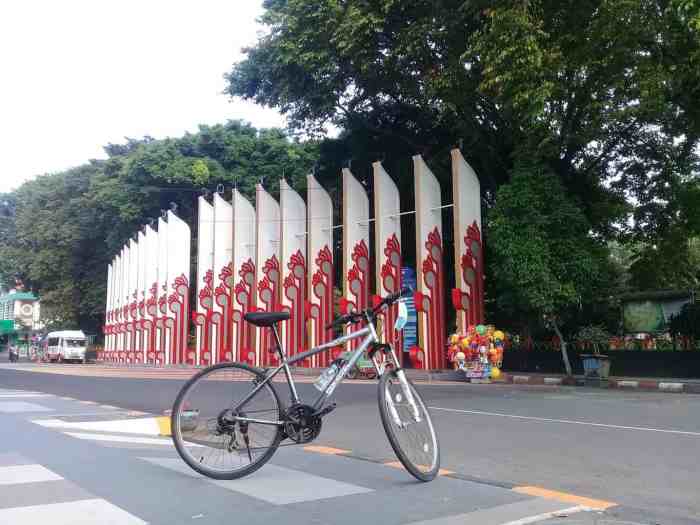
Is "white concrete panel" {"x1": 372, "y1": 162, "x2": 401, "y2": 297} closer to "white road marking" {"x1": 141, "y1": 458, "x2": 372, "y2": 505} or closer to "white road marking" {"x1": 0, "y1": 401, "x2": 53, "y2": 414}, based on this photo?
"white road marking" {"x1": 0, "y1": 401, "x2": 53, "y2": 414}

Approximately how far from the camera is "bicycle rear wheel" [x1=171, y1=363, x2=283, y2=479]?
4.98 m

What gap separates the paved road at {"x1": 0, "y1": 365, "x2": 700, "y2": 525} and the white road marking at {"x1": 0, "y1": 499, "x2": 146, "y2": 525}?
0.27 feet

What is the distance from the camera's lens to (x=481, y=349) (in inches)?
771

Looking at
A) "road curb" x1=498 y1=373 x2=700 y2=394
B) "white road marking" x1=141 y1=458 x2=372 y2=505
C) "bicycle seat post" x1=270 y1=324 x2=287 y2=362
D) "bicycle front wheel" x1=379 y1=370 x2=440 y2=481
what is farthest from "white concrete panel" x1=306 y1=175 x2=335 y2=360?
"bicycle front wheel" x1=379 y1=370 x2=440 y2=481

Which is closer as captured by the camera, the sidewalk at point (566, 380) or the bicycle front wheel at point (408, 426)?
the bicycle front wheel at point (408, 426)

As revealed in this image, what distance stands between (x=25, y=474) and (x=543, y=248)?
54.4ft

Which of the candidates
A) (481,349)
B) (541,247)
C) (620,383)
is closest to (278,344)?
(620,383)

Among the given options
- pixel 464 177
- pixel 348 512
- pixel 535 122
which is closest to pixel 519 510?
pixel 348 512

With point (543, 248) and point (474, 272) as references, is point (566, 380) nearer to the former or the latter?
point (543, 248)

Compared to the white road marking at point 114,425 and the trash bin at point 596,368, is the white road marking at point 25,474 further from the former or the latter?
the trash bin at point 596,368

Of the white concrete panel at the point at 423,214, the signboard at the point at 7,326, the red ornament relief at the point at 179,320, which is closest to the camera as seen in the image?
the white concrete panel at the point at 423,214

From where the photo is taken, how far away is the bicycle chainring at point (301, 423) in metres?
4.94

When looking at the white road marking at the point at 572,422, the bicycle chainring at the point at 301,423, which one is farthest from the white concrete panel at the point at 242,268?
the bicycle chainring at the point at 301,423

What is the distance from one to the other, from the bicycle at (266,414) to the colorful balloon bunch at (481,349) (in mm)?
14744
